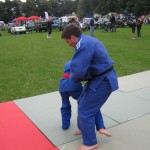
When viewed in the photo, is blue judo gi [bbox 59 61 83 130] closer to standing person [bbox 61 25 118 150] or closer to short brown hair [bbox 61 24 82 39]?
standing person [bbox 61 25 118 150]

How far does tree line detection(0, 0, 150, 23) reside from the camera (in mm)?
59534

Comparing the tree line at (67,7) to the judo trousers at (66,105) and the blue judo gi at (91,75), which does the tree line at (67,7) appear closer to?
the judo trousers at (66,105)

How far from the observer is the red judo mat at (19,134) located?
3725 mm

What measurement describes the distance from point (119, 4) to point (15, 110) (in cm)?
6456

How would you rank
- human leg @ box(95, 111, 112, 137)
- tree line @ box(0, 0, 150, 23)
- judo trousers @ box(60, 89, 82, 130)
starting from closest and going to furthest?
human leg @ box(95, 111, 112, 137) < judo trousers @ box(60, 89, 82, 130) < tree line @ box(0, 0, 150, 23)

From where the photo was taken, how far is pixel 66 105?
3.96 meters

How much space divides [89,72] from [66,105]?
933mm

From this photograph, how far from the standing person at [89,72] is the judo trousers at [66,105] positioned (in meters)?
0.44

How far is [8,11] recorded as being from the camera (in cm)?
7562

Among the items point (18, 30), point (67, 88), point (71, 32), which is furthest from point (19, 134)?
point (18, 30)

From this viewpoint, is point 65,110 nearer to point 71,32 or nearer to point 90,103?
point 90,103

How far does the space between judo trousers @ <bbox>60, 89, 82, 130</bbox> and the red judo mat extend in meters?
0.41

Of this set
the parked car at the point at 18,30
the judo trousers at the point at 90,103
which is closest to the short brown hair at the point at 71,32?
the judo trousers at the point at 90,103

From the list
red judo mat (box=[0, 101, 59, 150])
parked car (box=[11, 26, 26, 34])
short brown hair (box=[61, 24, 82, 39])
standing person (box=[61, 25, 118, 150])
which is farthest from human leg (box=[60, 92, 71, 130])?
parked car (box=[11, 26, 26, 34])
